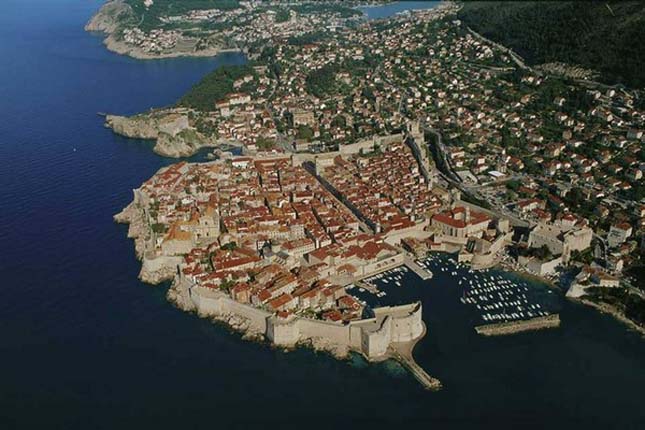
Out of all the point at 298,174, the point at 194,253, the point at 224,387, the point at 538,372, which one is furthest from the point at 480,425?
the point at 298,174

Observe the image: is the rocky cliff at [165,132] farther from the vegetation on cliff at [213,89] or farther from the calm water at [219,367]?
the calm water at [219,367]

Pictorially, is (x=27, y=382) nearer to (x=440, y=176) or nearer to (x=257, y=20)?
(x=440, y=176)

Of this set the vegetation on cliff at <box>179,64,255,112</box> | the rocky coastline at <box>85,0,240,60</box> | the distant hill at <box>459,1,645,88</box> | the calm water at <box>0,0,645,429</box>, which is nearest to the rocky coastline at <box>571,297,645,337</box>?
the calm water at <box>0,0,645,429</box>

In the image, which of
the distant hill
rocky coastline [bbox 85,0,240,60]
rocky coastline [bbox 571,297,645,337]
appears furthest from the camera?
rocky coastline [bbox 85,0,240,60]

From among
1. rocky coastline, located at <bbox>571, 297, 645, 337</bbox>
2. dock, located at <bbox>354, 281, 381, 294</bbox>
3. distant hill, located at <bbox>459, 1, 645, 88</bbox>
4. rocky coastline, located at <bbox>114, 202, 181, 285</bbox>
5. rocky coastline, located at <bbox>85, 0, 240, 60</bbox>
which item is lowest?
rocky coastline, located at <bbox>85, 0, 240, 60</bbox>

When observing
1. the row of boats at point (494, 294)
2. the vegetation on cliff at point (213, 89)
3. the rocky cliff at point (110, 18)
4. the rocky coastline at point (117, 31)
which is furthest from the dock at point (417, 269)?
the rocky cliff at point (110, 18)

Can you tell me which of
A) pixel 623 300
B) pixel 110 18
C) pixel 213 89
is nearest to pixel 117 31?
pixel 110 18

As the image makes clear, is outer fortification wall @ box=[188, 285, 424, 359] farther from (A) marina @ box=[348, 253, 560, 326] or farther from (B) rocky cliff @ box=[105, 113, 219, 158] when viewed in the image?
(B) rocky cliff @ box=[105, 113, 219, 158]
